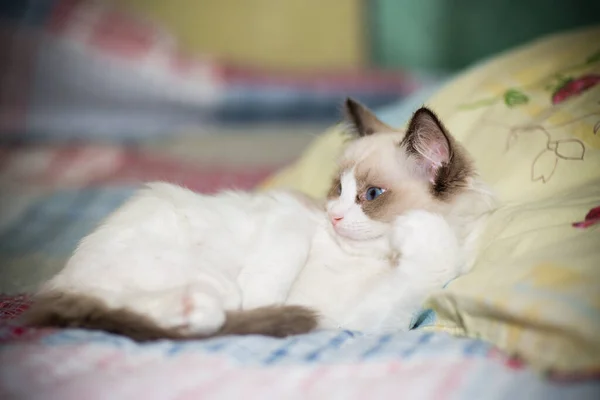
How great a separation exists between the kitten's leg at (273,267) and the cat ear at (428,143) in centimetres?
29

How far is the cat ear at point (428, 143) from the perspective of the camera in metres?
1.08

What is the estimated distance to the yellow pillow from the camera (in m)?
0.80

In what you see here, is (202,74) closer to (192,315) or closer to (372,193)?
(372,193)

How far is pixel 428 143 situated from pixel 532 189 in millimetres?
263

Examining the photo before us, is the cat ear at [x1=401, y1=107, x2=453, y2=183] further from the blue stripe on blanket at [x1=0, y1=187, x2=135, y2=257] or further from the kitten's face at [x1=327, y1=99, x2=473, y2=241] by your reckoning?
the blue stripe on blanket at [x1=0, y1=187, x2=135, y2=257]

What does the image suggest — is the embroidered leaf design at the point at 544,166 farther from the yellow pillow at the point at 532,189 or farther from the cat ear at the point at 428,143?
the cat ear at the point at 428,143

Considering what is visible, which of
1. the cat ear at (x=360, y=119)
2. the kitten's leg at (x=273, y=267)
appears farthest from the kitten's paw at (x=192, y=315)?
the cat ear at (x=360, y=119)

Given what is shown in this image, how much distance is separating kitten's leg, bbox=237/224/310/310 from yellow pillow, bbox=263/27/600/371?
29 centimetres

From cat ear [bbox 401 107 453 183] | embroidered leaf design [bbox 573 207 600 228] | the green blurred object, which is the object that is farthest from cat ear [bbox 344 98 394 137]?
the green blurred object

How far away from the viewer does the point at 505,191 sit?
1.22 m

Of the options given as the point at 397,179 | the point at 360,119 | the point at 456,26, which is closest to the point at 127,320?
the point at 397,179

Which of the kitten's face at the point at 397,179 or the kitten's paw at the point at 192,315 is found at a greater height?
the kitten's face at the point at 397,179

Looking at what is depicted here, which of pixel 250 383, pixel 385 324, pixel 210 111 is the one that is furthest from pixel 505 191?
Result: pixel 210 111

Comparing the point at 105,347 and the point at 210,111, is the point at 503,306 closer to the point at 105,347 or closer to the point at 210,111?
the point at 105,347
